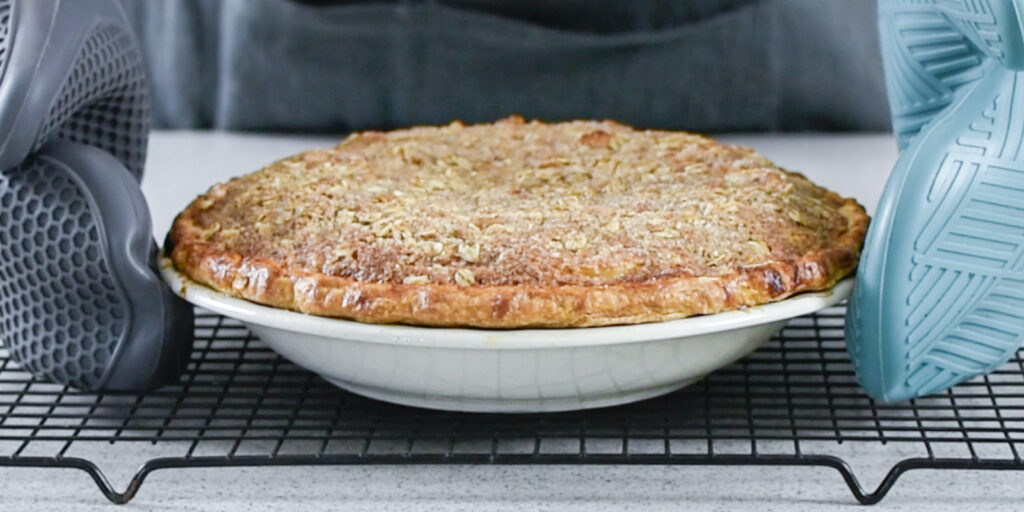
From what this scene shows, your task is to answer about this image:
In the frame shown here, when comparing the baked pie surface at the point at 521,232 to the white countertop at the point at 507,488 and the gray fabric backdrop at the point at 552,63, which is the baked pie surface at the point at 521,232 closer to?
A: the white countertop at the point at 507,488

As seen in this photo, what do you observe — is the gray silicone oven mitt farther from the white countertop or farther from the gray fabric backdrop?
the gray fabric backdrop

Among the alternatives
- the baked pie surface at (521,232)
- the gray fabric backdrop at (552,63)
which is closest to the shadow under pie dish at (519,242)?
the baked pie surface at (521,232)

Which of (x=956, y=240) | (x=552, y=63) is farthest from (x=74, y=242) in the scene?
(x=552, y=63)

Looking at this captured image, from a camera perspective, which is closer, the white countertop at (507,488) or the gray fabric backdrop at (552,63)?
the white countertop at (507,488)

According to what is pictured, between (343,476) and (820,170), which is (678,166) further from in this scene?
(820,170)

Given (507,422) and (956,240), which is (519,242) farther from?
(956,240)

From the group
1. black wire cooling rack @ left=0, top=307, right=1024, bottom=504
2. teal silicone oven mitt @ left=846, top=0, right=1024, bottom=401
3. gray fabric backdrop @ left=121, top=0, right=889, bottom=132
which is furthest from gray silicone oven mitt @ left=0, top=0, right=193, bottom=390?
gray fabric backdrop @ left=121, top=0, right=889, bottom=132
